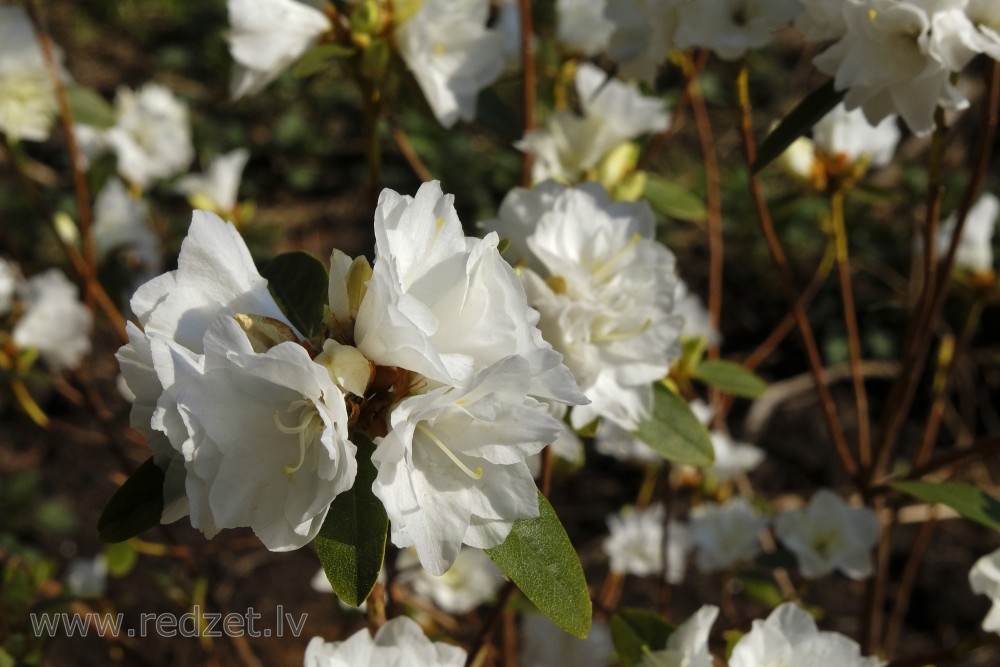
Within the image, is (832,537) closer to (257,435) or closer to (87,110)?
(257,435)

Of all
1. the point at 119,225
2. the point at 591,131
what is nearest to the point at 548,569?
the point at 591,131

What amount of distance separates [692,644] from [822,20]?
667mm

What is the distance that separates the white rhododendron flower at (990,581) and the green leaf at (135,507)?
84cm

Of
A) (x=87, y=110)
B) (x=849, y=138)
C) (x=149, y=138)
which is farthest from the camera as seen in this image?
(x=149, y=138)

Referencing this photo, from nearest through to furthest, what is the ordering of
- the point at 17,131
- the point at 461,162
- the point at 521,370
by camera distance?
the point at 521,370, the point at 17,131, the point at 461,162

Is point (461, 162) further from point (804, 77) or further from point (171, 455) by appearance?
point (171, 455)

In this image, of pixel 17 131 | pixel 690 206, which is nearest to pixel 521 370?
pixel 690 206

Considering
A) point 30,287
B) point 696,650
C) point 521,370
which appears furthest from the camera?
point 30,287

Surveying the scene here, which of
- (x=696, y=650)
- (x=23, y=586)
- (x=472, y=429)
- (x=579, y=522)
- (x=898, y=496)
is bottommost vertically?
(x=579, y=522)

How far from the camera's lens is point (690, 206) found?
147cm

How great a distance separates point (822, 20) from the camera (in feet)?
3.20

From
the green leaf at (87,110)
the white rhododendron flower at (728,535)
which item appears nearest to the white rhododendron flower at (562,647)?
the white rhododendron flower at (728,535)

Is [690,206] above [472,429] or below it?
below

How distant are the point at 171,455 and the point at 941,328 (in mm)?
2844
